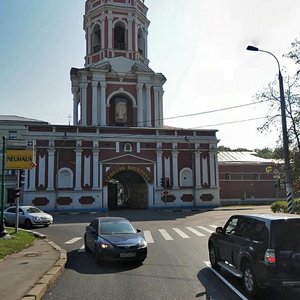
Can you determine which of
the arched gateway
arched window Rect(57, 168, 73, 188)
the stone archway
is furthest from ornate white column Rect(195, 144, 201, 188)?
arched window Rect(57, 168, 73, 188)

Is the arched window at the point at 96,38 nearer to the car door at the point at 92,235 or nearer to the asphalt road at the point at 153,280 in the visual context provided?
the car door at the point at 92,235

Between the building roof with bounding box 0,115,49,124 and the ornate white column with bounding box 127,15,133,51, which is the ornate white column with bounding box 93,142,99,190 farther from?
the building roof with bounding box 0,115,49,124

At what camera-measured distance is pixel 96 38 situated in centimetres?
5284

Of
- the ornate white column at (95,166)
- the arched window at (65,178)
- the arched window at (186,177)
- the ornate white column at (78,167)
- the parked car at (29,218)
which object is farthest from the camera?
the arched window at (186,177)

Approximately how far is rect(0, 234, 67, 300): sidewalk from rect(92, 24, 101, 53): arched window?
41588 mm

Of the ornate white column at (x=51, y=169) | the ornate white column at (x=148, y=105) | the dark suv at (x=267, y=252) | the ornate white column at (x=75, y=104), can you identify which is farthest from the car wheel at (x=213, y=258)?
the ornate white column at (x=75, y=104)

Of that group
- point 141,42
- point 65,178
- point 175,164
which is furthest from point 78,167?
point 141,42

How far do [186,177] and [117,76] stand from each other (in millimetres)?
15983

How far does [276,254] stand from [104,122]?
41.9 metres

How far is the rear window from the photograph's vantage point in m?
7.61

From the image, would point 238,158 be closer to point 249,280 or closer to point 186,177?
point 186,177

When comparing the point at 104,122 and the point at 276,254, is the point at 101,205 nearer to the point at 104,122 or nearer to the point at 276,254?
the point at 104,122

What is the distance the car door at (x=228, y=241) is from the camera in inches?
370

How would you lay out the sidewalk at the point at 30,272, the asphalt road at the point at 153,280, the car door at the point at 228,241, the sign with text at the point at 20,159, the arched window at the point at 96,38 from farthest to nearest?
the arched window at the point at 96,38 < the sign with text at the point at 20,159 < the car door at the point at 228,241 < the asphalt road at the point at 153,280 < the sidewalk at the point at 30,272
